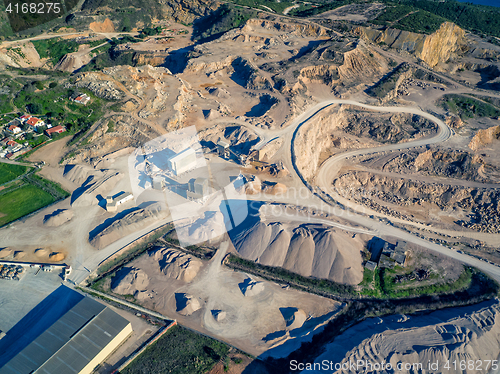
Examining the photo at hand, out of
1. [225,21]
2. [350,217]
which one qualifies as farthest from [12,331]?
[225,21]

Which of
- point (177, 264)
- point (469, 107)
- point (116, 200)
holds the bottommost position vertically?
point (177, 264)

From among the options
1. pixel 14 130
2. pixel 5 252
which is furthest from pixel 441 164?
pixel 14 130

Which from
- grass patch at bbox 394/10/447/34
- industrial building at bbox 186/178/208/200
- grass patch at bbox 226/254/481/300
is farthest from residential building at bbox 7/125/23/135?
grass patch at bbox 394/10/447/34

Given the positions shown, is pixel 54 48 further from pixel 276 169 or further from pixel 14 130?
pixel 276 169

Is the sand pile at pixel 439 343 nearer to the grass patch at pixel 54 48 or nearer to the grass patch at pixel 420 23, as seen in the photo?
the grass patch at pixel 420 23

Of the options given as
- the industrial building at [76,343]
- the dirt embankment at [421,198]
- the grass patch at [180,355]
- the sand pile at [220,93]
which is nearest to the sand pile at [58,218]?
the industrial building at [76,343]

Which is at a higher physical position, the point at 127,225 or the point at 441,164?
the point at 441,164

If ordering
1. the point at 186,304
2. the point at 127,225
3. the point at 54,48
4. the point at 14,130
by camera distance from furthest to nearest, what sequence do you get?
the point at 54,48
the point at 14,130
the point at 127,225
the point at 186,304
